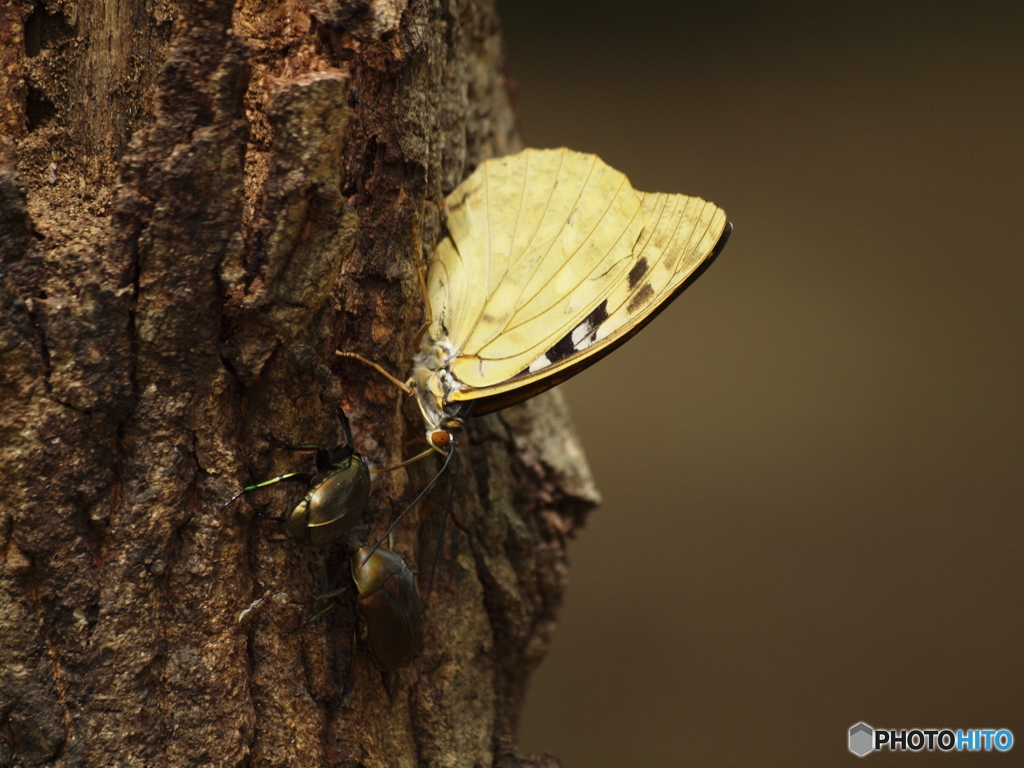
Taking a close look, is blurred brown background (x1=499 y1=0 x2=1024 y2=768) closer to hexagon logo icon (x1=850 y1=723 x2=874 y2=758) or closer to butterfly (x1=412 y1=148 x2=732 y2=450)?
hexagon logo icon (x1=850 y1=723 x2=874 y2=758)

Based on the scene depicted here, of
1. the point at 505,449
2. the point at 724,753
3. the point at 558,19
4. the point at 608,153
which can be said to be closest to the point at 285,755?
the point at 505,449

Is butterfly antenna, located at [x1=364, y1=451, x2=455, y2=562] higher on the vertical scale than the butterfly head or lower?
lower

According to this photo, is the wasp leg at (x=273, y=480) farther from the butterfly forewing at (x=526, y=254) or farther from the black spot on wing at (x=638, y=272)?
the black spot on wing at (x=638, y=272)

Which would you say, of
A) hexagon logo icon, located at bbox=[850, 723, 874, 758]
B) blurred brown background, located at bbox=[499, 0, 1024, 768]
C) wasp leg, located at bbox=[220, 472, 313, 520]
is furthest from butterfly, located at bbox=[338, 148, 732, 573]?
hexagon logo icon, located at bbox=[850, 723, 874, 758]

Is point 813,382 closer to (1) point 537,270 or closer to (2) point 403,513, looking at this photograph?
(1) point 537,270

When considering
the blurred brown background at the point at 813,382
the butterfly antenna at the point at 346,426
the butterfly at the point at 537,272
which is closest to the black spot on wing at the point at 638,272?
the butterfly at the point at 537,272
